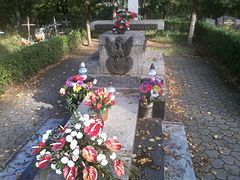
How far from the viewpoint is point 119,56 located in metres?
6.77

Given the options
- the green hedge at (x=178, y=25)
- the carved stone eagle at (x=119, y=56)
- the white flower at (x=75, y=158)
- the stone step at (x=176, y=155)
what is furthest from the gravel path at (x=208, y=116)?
the green hedge at (x=178, y=25)

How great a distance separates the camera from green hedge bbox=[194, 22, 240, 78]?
7.75 meters

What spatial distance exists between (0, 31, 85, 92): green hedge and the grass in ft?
15.8

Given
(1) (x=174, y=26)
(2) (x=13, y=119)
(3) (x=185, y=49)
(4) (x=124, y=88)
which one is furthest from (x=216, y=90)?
(1) (x=174, y=26)

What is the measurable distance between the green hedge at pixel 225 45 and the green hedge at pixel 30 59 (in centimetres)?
631

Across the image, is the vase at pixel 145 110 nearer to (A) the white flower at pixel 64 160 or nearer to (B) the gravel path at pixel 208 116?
(B) the gravel path at pixel 208 116

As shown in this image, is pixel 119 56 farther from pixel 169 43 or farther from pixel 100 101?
pixel 169 43

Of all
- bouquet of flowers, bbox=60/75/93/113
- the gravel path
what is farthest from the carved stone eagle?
the gravel path

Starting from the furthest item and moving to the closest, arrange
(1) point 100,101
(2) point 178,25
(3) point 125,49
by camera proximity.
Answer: (2) point 178,25, (3) point 125,49, (1) point 100,101

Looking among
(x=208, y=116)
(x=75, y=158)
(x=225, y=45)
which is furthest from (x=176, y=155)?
(x=225, y=45)

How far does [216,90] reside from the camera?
283 inches

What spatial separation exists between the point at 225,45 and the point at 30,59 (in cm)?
660

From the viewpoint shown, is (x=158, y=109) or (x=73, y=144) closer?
(x=73, y=144)

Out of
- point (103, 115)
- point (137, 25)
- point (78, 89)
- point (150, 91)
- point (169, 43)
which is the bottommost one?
point (169, 43)
